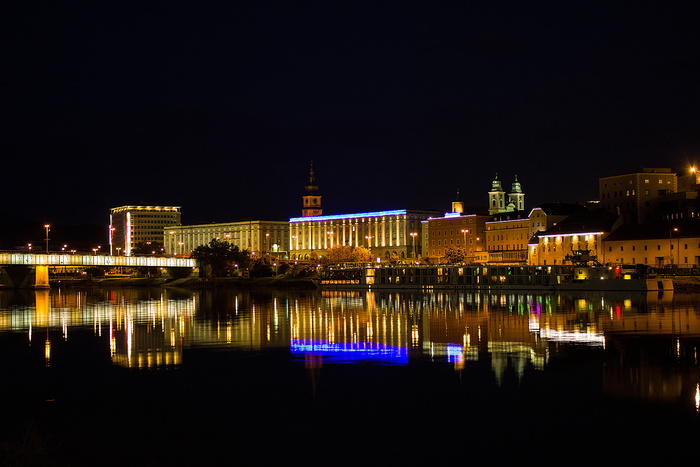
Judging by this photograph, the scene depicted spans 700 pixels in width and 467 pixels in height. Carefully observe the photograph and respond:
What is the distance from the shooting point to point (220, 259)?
165500 mm

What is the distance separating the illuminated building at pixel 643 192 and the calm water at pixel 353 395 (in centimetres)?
9578

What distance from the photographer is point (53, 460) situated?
17266 mm

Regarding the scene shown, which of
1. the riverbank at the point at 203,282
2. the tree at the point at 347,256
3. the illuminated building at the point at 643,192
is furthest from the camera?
the tree at the point at 347,256

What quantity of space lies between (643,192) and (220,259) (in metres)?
74.9

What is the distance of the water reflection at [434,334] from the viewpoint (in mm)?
31641

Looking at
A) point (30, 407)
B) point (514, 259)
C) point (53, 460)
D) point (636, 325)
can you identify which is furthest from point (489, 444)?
point (514, 259)

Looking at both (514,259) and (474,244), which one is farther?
(474,244)

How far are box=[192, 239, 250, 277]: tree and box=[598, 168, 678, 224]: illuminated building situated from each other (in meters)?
68.5

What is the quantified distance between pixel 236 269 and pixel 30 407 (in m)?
147

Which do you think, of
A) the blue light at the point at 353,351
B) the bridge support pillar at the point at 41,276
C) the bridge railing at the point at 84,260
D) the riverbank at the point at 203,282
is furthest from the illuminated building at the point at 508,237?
the blue light at the point at 353,351

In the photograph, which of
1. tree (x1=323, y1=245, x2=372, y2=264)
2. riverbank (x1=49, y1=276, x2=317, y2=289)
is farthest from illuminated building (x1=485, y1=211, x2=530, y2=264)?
riverbank (x1=49, y1=276, x2=317, y2=289)

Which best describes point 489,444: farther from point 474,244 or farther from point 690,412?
point 474,244

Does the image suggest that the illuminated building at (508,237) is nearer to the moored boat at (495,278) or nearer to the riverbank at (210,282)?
the moored boat at (495,278)

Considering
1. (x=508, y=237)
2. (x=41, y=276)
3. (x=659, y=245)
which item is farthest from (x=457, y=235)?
(x=41, y=276)
